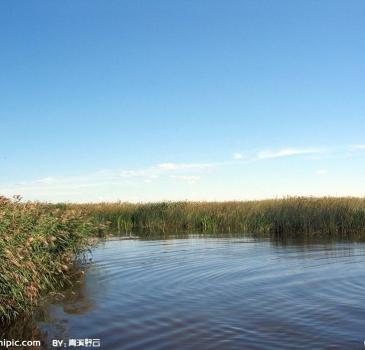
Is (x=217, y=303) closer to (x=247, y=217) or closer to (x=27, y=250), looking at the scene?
(x=27, y=250)

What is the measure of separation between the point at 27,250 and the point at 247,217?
2319 cm

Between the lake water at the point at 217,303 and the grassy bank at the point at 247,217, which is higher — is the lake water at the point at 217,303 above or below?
below

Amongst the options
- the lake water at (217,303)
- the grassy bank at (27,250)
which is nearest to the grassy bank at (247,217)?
the lake water at (217,303)

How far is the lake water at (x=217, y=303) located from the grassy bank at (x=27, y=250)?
0.63 metres

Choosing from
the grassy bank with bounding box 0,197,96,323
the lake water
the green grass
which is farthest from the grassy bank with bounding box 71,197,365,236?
the grassy bank with bounding box 0,197,96,323

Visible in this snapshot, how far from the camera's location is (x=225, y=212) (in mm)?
34219

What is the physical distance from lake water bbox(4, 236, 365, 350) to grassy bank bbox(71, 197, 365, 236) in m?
9.48

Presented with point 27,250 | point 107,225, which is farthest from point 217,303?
point 107,225

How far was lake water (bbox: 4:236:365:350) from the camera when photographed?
28.0 ft

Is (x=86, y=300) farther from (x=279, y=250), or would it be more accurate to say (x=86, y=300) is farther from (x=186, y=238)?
(x=186, y=238)

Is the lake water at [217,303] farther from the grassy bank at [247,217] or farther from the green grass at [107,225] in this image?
the grassy bank at [247,217]

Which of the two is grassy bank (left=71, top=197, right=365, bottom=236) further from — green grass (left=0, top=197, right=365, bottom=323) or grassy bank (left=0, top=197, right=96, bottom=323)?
grassy bank (left=0, top=197, right=96, bottom=323)

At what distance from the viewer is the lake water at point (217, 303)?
854 cm

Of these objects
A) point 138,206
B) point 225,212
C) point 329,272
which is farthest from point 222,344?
point 138,206
